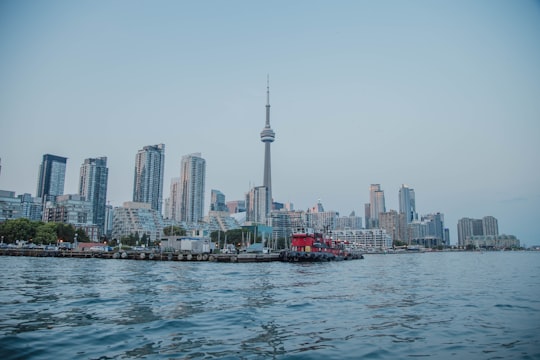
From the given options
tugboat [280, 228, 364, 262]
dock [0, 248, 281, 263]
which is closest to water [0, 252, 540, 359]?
tugboat [280, 228, 364, 262]

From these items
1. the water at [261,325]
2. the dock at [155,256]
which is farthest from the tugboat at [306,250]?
the water at [261,325]

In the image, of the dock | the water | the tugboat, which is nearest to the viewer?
the water

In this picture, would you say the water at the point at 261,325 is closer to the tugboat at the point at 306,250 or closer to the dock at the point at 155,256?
the tugboat at the point at 306,250

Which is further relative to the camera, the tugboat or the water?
the tugboat

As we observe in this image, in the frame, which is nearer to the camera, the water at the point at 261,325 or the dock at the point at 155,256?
the water at the point at 261,325

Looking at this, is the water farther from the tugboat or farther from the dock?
the dock

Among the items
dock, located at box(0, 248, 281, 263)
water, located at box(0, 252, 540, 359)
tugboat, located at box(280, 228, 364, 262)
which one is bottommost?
water, located at box(0, 252, 540, 359)

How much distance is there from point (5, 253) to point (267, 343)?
10937cm

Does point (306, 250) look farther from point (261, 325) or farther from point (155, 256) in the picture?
point (261, 325)

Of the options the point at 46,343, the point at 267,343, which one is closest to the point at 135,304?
the point at 46,343

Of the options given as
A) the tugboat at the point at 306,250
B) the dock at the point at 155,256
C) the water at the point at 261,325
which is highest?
the tugboat at the point at 306,250

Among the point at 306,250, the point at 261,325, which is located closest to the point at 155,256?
the point at 306,250

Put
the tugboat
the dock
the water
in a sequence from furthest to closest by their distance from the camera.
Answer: the dock < the tugboat < the water

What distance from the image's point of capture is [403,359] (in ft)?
43.6
